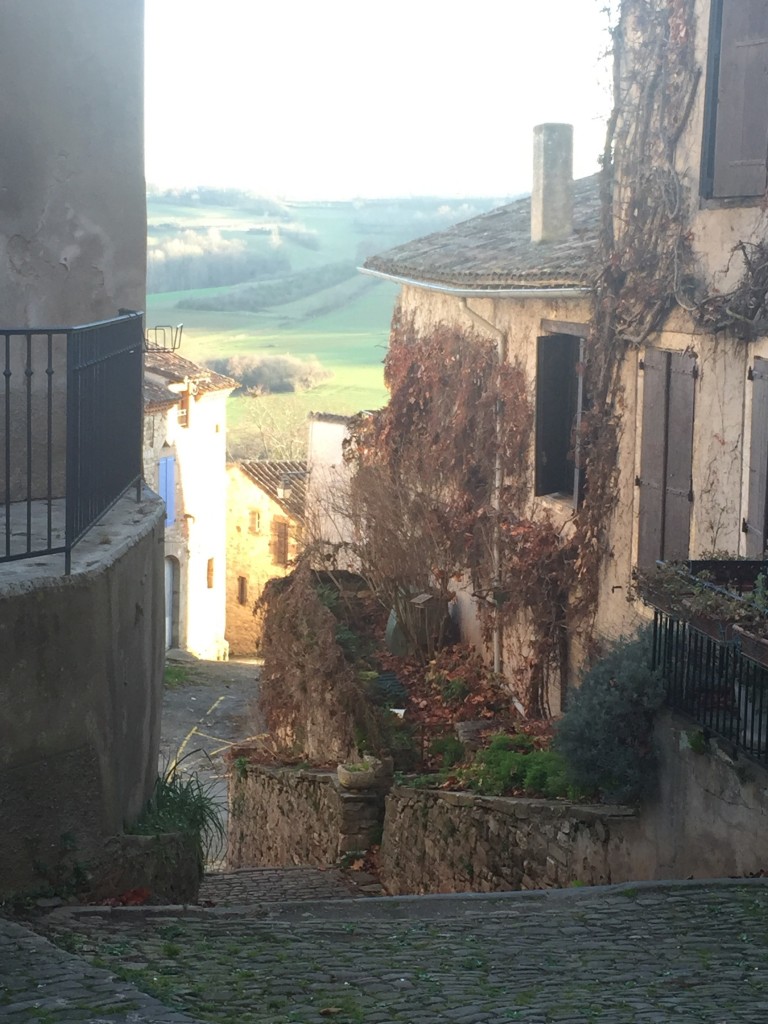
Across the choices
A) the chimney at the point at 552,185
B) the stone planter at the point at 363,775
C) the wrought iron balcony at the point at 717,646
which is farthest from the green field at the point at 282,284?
the wrought iron balcony at the point at 717,646

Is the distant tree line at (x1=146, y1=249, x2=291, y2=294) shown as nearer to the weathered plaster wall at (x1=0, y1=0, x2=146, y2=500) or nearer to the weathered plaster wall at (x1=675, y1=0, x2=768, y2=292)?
the weathered plaster wall at (x1=675, y1=0, x2=768, y2=292)

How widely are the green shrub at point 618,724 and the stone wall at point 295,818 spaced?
392 centimetres

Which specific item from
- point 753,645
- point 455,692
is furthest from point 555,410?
point 753,645

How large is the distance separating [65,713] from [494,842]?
15.7 ft

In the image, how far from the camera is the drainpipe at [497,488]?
1402 cm

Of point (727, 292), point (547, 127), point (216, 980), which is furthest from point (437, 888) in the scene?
point (547, 127)

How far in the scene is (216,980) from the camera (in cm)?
473

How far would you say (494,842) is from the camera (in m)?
9.42

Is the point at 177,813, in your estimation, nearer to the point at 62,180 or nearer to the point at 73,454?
the point at 73,454

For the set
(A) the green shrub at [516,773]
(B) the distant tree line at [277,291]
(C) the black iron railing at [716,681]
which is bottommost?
(A) the green shrub at [516,773]

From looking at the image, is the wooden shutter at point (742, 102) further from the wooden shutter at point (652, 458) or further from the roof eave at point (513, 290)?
the roof eave at point (513, 290)

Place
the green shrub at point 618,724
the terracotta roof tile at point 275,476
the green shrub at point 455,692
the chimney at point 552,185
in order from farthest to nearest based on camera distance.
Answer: the terracotta roof tile at point 275,476
the green shrub at point 455,692
the chimney at point 552,185
the green shrub at point 618,724

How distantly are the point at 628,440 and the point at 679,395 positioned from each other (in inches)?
43.2

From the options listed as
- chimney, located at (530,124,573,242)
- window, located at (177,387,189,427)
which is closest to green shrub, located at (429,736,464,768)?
chimney, located at (530,124,573,242)
